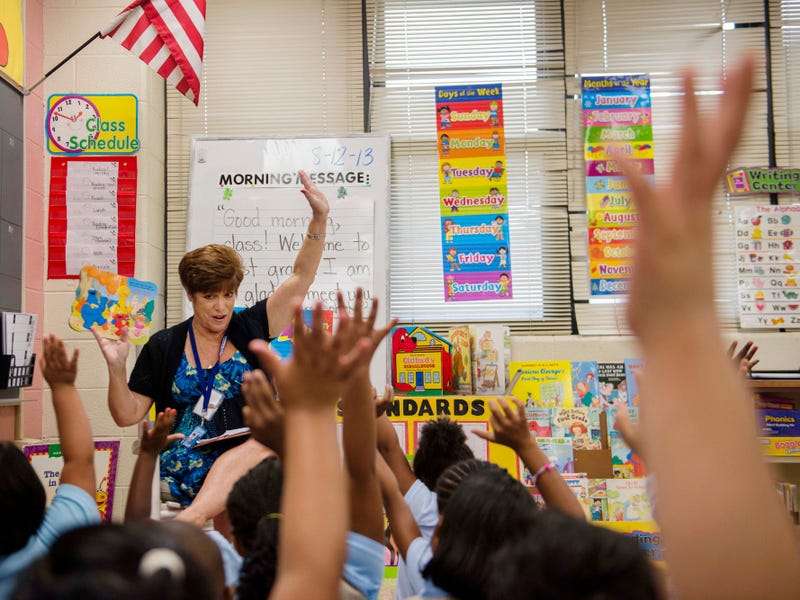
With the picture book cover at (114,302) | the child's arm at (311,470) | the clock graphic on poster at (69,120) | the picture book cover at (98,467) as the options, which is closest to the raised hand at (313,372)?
the child's arm at (311,470)

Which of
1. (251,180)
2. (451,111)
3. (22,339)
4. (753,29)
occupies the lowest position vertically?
(22,339)

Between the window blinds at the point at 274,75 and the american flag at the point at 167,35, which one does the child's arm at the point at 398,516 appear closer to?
the american flag at the point at 167,35

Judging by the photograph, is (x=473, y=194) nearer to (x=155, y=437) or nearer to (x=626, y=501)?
(x=626, y=501)

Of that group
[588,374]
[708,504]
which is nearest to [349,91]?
[588,374]

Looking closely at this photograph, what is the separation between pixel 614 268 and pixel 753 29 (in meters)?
1.57

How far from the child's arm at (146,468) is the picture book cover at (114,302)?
1979mm

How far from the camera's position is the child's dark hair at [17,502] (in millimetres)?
1143

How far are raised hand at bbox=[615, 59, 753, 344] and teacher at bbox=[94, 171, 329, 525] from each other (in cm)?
163

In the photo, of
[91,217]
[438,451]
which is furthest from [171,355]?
[91,217]

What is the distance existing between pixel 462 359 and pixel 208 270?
6.62 feet

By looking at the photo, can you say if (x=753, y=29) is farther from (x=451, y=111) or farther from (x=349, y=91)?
(x=349, y=91)

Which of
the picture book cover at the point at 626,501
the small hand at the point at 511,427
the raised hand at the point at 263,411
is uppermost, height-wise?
the raised hand at the point at 263,411

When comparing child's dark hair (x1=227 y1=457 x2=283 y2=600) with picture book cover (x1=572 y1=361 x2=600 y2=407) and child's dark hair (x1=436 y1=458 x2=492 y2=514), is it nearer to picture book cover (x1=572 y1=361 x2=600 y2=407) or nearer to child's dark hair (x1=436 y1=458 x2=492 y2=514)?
child's dark hair (x1=436 y1=458 x2=492 y2=514)

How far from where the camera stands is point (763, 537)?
396mm
